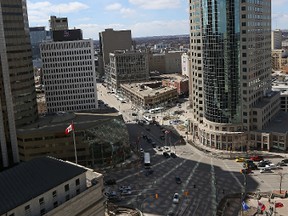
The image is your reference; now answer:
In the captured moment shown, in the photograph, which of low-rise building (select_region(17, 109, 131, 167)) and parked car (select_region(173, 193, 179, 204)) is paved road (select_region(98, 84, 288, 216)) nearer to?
parked car (select_region(173, 193, 179, 204))

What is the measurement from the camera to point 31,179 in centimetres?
6538

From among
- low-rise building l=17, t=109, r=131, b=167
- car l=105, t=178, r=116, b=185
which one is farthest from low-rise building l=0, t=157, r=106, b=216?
low-rise building l=17, t=109, r=131, b=167

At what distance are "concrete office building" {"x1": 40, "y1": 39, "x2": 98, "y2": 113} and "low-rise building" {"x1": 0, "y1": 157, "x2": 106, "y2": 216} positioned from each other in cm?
11740

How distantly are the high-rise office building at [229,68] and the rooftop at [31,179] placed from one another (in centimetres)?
8621

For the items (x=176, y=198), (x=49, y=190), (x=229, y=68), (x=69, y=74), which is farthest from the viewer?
(x=69, y=74)

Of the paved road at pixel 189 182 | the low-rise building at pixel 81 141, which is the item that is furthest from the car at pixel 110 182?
the low-rise building at pixel 81 141

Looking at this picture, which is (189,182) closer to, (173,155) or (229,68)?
(173,155)

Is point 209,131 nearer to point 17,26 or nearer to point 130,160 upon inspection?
point 130,160

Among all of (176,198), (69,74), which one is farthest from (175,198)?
(69,74)

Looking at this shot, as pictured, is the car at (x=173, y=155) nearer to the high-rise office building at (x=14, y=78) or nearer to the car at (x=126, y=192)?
the car at (x=126, y=192)

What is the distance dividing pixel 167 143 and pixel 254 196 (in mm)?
60287

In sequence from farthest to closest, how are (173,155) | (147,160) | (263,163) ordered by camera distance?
(173,155) → (147,160) → (263,163)

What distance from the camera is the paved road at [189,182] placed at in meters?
101

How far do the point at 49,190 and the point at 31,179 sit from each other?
4055 millimetres
